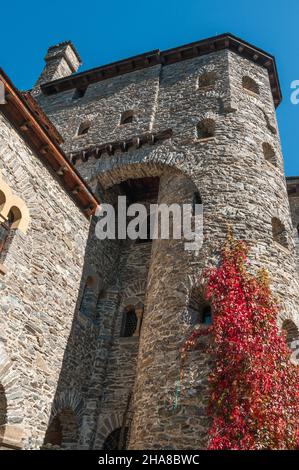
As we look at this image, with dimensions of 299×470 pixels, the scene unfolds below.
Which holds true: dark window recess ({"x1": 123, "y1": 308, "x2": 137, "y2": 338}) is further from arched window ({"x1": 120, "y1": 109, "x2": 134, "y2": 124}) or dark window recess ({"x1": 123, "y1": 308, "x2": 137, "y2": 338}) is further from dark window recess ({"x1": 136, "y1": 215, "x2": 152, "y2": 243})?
arched window ({"x1": 120, "y1": 109, "x2": 134, "y2": 124})

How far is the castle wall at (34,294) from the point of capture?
304 inches

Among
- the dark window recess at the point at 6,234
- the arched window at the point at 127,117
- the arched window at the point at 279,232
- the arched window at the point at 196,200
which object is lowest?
the dark window recess at the point at 6,234

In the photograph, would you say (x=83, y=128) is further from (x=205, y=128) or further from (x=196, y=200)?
(x=196, y=200)

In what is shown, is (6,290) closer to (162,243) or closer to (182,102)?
(162,243)

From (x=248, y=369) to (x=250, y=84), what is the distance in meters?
12.4

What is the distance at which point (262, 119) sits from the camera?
14078mm

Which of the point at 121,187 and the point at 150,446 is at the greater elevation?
the point at 121,187

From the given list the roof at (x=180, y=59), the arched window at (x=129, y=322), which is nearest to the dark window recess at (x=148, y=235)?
the arched window at (x=129, y=322)

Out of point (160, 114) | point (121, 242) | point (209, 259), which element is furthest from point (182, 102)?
point (209, 259)

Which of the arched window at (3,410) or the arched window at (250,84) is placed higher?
the arched window at (250,84)

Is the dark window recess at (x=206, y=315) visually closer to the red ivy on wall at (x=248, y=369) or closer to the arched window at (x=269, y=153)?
the red ivy on wall at (x=248, y=369)

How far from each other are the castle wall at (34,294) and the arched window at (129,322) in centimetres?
242

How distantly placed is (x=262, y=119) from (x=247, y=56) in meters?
4.44

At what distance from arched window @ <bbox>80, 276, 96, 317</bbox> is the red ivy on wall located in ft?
13.8
